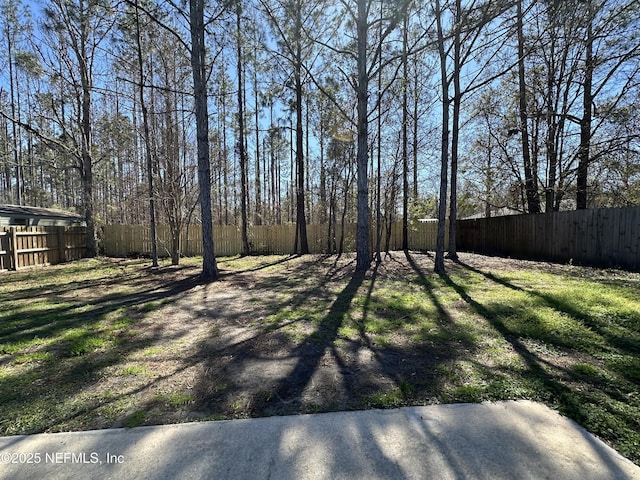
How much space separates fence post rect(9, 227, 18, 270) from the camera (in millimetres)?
9578

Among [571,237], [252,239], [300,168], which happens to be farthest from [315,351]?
[252,239]

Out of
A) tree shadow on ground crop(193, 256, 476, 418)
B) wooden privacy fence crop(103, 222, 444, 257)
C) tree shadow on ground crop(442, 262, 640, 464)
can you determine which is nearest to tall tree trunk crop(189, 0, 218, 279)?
tree shadow on ground crop(193, 256, 476, 418)

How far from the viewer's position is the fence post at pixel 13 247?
9.58m

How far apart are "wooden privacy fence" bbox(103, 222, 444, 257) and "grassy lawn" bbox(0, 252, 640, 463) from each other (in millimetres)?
8029

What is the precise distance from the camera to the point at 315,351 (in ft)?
10.9

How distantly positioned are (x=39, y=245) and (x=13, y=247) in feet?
3.85

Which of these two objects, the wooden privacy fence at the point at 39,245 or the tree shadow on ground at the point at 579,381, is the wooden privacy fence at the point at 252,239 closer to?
the wooden privacy fence at the point at 39,245

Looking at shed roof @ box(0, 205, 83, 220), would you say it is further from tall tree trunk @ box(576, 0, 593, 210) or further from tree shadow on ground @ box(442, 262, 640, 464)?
tall tree trunk @ box(576, 0, 593, 210)

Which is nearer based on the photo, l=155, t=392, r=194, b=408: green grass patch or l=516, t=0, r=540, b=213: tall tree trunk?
l=155, t=392, r=194, b=408: green grass patch

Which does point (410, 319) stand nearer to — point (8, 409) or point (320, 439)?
point (320, 439)

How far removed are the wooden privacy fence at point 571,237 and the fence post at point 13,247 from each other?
17.1m

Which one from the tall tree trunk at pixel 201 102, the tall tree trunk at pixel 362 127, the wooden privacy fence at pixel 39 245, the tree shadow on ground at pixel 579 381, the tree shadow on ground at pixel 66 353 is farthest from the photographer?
the wooden privacy fence at pixel 39 245

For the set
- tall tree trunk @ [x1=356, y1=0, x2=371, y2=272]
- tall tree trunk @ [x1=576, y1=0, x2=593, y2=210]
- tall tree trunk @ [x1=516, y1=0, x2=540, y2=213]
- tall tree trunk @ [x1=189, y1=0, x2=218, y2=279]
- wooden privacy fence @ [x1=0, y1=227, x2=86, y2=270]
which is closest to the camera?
tall tree trunk @ [x1=189, y1=0, x2=218, y2=279]

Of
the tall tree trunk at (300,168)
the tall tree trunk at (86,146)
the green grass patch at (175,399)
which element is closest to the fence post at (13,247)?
the tall tree trunk at (86,146)
